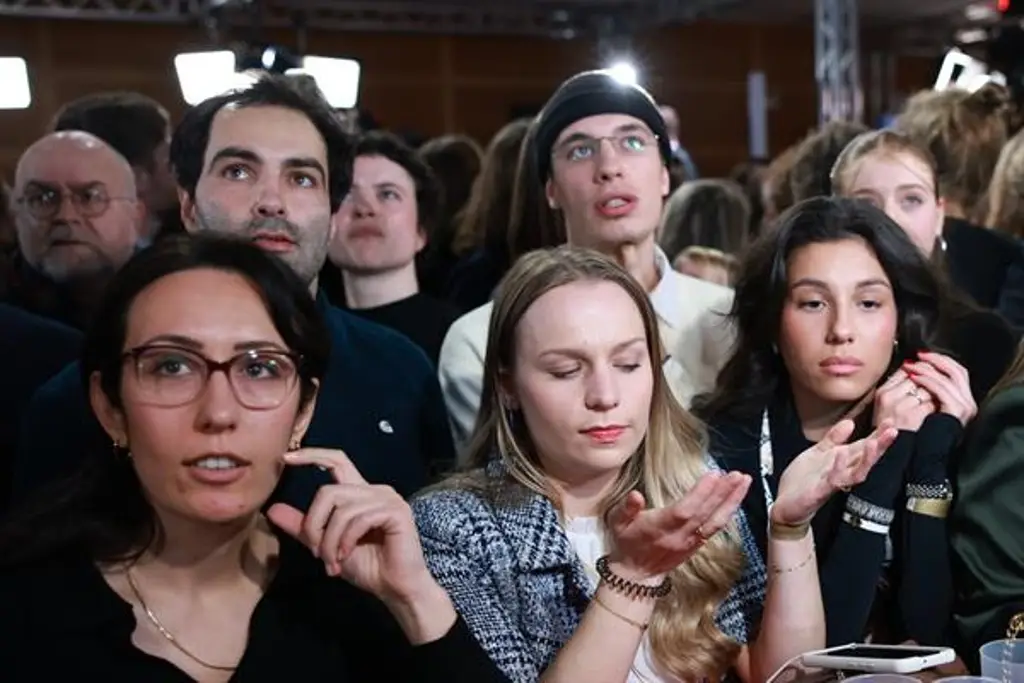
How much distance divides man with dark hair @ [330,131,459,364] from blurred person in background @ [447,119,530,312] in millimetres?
190

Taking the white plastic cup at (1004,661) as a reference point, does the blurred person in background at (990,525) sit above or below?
above

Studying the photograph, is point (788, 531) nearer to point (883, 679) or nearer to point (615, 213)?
point (883, 679)

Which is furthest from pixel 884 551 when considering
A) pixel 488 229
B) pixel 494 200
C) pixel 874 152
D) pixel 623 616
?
pixel 494 200

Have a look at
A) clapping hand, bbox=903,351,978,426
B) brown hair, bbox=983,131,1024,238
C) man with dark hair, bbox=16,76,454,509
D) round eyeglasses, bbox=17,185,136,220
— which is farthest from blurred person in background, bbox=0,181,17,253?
brown hair, bbox=983,131,1024,238

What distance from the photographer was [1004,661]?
155cm

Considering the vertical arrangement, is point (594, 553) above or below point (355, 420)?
below

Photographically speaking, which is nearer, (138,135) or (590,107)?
(590,107)

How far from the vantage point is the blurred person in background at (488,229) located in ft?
10.2

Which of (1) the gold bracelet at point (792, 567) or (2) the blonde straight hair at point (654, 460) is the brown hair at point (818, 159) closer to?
(2) the blonde straight hair at point (654, 460)

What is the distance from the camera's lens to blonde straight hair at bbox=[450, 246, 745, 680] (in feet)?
5.65

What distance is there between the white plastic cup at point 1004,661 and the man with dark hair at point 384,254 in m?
1.54

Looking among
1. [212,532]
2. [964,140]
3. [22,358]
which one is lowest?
[212,532]

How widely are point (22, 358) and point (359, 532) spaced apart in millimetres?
1059

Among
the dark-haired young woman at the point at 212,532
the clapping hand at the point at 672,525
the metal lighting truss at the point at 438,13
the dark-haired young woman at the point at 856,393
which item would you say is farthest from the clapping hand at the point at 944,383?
the metal lighting truss at the point at 438,13
